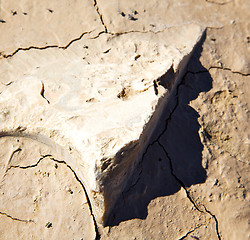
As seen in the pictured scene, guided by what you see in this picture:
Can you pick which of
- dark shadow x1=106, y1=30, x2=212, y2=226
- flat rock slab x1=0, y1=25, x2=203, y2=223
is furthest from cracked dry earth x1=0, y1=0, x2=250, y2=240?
flat rock slab x1=0, y1=25, x2=203, y2=223

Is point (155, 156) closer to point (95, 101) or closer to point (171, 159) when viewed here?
point (171, 159)

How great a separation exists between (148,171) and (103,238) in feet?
2.40

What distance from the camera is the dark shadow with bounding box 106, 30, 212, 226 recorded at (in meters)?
2.55

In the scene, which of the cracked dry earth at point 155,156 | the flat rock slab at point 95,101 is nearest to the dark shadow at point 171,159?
Result: the cracked dry earth at point 155,156

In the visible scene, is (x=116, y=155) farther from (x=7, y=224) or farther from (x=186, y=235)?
(x=7, y=224)

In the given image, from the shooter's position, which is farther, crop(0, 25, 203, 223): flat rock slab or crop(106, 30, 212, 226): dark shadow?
crop(106, 30, 212, 226): dark shadow

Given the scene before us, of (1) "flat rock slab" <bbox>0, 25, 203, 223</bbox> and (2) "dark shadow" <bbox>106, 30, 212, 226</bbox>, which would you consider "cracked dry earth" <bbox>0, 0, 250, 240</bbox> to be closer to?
(2) "dark shadow" <bbox>106, 30, 212, 226</bbox>

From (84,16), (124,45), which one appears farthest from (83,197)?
(84,16)

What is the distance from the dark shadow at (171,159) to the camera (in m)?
2.55

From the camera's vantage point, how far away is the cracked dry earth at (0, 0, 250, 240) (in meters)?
2.52

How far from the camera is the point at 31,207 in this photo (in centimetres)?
257

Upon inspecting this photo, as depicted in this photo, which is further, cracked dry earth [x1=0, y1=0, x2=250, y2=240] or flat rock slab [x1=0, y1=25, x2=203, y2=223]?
cracked dry earth [x1=0, y1=0, x2=250, y2=240]

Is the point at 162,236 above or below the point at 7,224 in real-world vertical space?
below

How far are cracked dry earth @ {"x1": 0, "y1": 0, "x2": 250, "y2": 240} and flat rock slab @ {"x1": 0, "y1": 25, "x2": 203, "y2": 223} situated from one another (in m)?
0.14
